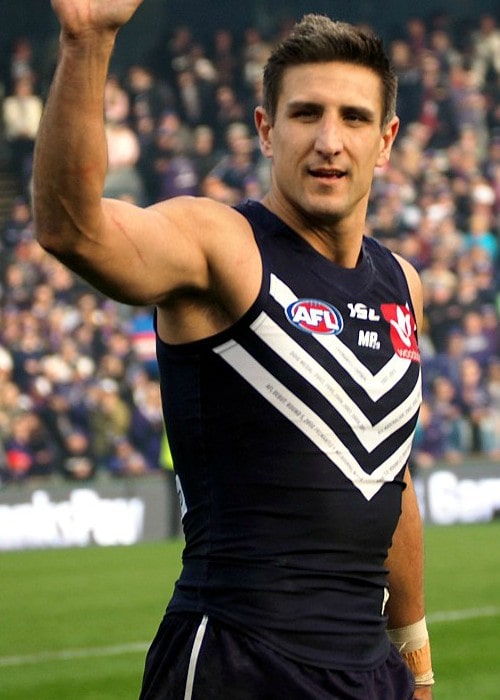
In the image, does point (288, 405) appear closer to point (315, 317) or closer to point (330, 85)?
point (315, 317)

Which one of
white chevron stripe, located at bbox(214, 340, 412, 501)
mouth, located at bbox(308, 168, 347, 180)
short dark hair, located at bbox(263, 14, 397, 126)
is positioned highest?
short dark hair, located at bbox(263, 14, 397, 126)

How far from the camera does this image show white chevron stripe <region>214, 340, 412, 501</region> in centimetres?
303

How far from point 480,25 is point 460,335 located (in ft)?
22.8

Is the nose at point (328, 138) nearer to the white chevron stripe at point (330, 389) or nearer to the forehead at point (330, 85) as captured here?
the forehead at point (330, 85)

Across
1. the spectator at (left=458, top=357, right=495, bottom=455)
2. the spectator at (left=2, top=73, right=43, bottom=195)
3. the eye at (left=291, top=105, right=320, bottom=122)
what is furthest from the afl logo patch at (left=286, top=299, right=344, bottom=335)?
the spectator at (left=2, top=73, right=43, bottom=195)

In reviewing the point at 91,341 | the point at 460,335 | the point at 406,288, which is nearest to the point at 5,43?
the point at 91,341

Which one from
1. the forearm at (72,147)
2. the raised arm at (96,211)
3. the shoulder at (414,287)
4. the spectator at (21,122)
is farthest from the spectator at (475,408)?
the forearm at (72,147)

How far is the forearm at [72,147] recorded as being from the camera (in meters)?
2.53

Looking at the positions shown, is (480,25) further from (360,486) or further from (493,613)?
(360,486)

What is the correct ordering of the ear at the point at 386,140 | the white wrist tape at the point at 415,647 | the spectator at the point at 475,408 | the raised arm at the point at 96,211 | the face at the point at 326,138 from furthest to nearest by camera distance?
the spectator at the point at 475,408 → the white wrist tape at the point at 415,647 → the ear at the point at 386,140 → the face at the point at 326,138 → the raised arm at the point at 96,211

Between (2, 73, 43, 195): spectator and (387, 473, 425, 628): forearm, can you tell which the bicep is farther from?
(2, 73, 43, 195): spectator

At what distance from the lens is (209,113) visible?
22.8 meters

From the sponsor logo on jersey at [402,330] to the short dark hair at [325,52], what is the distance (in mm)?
386

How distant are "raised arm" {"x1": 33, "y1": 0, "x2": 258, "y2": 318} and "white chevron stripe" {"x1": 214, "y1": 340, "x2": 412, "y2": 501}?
0.15 metres
